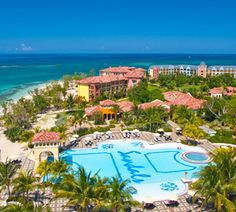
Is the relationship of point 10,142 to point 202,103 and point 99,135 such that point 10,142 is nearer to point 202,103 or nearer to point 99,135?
point 99,135

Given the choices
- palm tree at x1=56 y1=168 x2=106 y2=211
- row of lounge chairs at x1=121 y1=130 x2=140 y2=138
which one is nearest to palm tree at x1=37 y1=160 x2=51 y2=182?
palm tree at x1=56 y1=168 x2=106 y2=211

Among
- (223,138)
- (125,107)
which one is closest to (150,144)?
(223,138)

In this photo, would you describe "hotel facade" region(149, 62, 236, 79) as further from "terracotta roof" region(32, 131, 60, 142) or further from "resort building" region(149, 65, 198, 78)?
"terracotta roof" region(32, 131, 60, 142)

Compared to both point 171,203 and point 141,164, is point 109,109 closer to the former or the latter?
point 141,164

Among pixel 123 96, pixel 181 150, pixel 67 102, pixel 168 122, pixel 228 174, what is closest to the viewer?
pixel 228 174

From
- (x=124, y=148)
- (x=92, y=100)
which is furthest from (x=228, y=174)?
(x=92, y=100)

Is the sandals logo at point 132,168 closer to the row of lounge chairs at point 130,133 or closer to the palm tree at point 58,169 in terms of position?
the row of lounge chairs at point 130,133

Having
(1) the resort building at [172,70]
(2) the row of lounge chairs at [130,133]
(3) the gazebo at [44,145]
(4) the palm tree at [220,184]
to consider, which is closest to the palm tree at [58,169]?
(3) the gazebo at [44,145]
